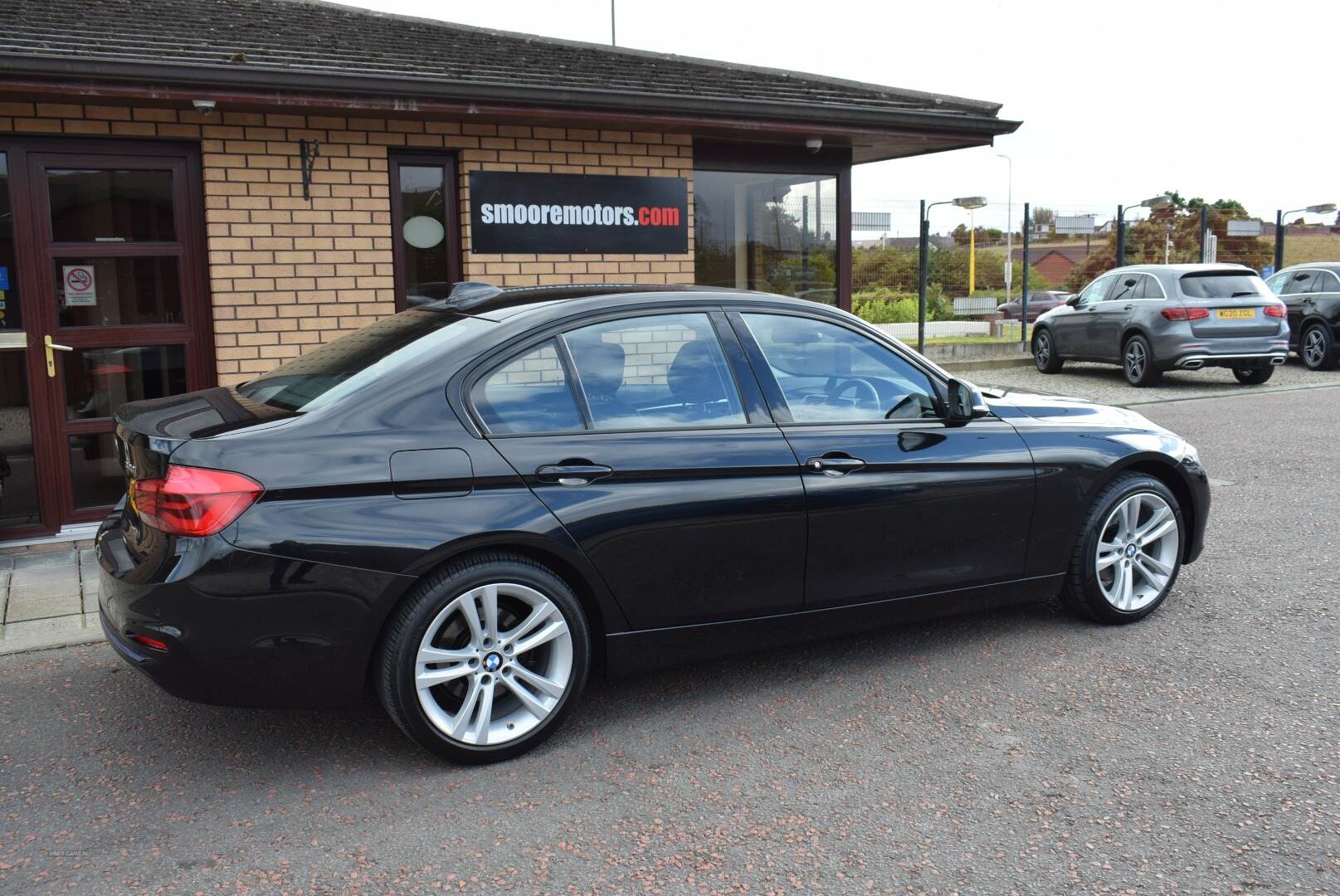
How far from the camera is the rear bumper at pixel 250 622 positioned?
11.1ft

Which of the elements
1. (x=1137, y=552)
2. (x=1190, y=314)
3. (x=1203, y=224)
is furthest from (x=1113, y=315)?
(x=1137, y=552)

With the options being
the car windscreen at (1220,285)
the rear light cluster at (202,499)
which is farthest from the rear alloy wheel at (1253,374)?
the rear light cluster at (202,499)

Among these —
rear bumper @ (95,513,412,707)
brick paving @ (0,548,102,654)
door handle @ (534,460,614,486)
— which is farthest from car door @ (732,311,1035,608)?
brick paving @ (0,548,102,654)

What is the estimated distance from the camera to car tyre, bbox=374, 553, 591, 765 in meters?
3.56

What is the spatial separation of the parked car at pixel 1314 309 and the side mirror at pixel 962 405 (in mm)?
14850

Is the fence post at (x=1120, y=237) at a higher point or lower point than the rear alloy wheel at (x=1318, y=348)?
higher

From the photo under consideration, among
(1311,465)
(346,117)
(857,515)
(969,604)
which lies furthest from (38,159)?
(1311,465)

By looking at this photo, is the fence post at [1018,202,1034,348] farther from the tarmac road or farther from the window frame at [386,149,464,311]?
the tarmac road

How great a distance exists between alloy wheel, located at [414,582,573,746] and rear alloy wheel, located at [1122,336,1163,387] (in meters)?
13.0

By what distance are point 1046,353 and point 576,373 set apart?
14607 mm

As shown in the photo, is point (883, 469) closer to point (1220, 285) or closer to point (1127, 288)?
point (1220, 285)

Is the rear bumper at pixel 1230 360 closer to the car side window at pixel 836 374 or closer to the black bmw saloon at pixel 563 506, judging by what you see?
the black bmw saloon at pixel 563 506

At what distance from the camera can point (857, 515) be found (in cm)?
427

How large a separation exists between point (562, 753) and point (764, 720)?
2.41 ft
